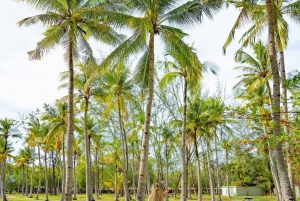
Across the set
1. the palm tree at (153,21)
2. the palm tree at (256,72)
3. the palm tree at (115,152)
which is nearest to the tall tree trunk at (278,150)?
the palm tree at (153,21)

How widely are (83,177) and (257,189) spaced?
111 ft

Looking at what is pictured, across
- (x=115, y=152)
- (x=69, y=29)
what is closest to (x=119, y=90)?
(x=69, y=29)

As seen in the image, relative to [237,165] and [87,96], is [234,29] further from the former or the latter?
[237,165]

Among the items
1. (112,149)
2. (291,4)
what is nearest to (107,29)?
(291,4)

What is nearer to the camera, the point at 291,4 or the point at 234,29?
the point at 234,29

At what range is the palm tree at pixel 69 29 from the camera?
11.7m

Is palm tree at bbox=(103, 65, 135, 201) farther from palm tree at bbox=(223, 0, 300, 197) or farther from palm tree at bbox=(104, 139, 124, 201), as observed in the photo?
palm tree at bbox=(104, 139, 124, 201)

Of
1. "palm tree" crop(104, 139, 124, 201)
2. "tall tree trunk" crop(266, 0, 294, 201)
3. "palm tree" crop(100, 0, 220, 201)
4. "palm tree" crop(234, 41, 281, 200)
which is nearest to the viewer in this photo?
"tall tree trunk" crop(266, 0, 294, 201)

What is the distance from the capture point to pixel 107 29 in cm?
1251

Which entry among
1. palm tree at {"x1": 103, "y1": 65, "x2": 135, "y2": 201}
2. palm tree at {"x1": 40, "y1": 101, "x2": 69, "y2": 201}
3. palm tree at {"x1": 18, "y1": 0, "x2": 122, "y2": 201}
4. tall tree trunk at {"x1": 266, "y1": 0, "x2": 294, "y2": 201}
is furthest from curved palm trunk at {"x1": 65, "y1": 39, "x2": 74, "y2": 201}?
palm tree at {"x1": 40, "y1": 101, "x2": 69, "y2": 201}

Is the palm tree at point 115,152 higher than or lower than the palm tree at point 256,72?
lower

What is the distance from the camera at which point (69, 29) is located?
1211 cm

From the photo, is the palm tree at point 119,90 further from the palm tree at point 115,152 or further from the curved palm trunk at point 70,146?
the palm tree at point 115,152

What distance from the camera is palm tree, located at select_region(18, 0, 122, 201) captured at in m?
11.7
